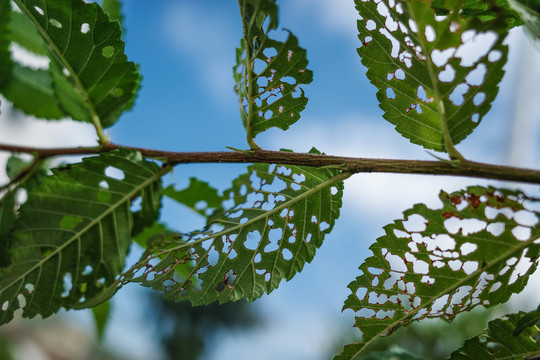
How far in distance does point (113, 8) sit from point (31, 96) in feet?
0.80

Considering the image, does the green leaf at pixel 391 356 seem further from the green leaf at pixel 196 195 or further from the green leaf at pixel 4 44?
the green leaf at pixel 4 44

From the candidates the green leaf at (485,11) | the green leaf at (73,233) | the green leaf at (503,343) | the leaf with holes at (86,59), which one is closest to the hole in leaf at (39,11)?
the leaf with holes at (86,59)

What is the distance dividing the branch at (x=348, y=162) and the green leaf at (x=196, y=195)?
0.15 m

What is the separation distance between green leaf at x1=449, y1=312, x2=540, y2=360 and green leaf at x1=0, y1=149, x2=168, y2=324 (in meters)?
0.48

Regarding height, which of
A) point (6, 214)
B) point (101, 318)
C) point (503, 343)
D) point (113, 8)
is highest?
point (113, 8)

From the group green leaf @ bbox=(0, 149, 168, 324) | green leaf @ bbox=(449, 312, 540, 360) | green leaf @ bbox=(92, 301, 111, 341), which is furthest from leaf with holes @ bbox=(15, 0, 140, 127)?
green leaf @ bbox=(449, 312, 540, 360)

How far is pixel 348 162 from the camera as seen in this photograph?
593 mm

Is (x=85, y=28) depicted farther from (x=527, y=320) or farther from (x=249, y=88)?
(x=527, y=320)

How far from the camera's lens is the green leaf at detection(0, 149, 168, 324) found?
0.72 m

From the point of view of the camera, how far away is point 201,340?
13.6m

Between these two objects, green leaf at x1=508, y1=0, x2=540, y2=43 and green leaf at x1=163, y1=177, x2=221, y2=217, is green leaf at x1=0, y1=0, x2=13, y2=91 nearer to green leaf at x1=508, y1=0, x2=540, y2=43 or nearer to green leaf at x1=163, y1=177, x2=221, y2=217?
green leaf at x1=163, y1=177, x2=221, y2=217

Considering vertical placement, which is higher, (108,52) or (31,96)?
(108,52)

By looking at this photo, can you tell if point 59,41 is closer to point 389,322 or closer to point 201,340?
point 389,322

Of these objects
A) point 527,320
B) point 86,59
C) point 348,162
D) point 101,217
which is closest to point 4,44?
point 86,59
